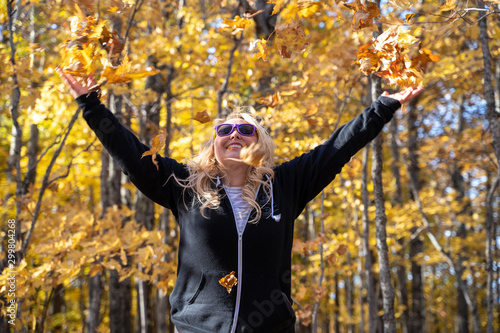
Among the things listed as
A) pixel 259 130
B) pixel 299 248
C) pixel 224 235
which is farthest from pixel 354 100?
pixel 224 235

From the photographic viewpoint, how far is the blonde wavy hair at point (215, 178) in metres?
1.97

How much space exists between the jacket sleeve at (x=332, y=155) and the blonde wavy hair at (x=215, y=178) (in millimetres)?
107

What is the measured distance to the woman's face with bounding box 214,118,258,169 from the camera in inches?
83.4

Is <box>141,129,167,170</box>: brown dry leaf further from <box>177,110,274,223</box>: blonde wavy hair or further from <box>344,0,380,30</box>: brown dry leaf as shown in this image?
<box>344,0,380,30</box>: brown dry leaf

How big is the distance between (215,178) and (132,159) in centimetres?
41

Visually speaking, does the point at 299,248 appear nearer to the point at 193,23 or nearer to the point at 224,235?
the point at 224,235

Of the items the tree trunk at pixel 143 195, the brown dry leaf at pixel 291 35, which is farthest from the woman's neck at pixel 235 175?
the tree trunk at pixel 143 195

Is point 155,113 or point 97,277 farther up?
point 155,113

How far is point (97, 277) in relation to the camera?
5.05 m

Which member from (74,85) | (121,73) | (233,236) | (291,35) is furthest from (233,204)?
(291,35)

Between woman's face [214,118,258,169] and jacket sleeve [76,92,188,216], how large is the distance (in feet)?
0.68

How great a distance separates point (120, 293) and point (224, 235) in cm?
549

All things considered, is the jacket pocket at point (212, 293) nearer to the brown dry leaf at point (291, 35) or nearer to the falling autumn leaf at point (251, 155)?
the falling autumn leaf at point (251, 155)

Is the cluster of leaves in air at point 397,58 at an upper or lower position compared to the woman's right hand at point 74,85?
upper
